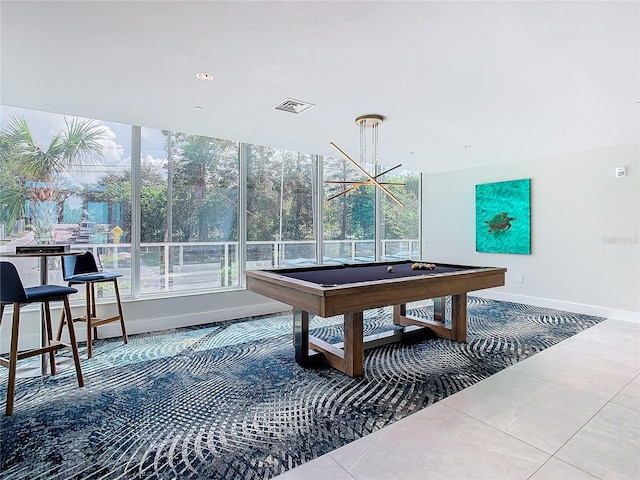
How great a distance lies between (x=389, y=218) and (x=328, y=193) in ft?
5.18

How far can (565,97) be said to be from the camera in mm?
2982

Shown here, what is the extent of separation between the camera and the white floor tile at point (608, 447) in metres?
1.74

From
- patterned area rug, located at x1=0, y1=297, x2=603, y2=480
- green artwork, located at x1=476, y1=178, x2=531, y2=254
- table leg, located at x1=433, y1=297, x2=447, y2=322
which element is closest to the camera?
patterned area rug, located at x1=0, y1=297, x2=603, y2=480

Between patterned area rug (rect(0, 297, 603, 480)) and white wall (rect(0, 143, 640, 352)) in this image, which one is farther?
white wall (rect(0, 143, 640, 352))

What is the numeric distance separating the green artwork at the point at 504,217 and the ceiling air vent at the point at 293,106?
4.08 meters

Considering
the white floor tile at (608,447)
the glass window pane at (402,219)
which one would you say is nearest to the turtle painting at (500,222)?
the glass window pane at (402,219)

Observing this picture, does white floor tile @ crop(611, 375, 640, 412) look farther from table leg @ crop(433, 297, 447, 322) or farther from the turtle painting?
the turtle painting

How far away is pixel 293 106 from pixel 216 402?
2.64 m

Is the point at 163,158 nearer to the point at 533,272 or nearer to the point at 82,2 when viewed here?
the point at 82,2

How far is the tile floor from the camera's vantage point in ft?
5.63

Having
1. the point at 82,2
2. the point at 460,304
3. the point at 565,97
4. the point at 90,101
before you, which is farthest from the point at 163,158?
the point at 565,97

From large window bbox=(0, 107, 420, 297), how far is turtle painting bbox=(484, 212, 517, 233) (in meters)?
2.47

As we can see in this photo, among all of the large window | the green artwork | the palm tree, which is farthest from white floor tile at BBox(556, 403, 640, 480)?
the palm tree

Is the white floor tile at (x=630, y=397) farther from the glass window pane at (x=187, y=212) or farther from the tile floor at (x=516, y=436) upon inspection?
the glass window pane at (x=187, y=212)
